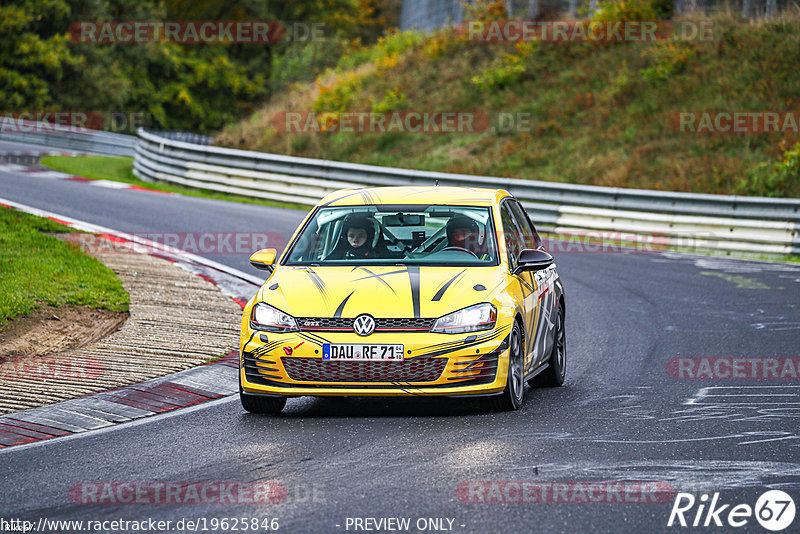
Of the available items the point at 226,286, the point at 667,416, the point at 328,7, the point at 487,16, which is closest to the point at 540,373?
the point at 667,416

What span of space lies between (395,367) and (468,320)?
625mm

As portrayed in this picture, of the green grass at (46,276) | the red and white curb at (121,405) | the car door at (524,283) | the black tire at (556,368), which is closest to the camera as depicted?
the red and white curb at (121,405)

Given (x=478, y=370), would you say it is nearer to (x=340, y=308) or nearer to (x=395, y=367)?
(x=395, y=367)

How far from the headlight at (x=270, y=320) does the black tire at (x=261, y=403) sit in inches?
20.5

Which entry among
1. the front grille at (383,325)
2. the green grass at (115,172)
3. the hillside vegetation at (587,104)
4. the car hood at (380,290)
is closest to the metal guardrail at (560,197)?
the green grass at (115,172)

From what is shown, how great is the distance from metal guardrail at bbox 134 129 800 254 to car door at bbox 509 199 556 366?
1118 cm

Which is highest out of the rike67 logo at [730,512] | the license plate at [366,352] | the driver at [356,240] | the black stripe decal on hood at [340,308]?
the driver at [356,240]

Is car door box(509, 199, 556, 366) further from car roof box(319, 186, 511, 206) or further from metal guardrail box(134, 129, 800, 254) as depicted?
metal guardrail box(134, 129, 800, 254)

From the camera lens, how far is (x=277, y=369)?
7938 millimetres

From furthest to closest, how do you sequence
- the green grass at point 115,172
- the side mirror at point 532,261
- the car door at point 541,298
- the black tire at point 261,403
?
the green grass at point 115,172
the car door at point 541,298
the side mirror at point 532,261
the black tire at point 261,403

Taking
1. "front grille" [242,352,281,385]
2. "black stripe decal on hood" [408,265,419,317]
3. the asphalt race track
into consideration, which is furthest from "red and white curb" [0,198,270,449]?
"black stripe decal on hood" [408,265,419,317]

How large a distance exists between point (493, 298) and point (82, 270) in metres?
6.79

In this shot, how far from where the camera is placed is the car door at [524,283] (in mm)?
8602

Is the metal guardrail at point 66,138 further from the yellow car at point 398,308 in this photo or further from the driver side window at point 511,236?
the yellow car at point 398,308
